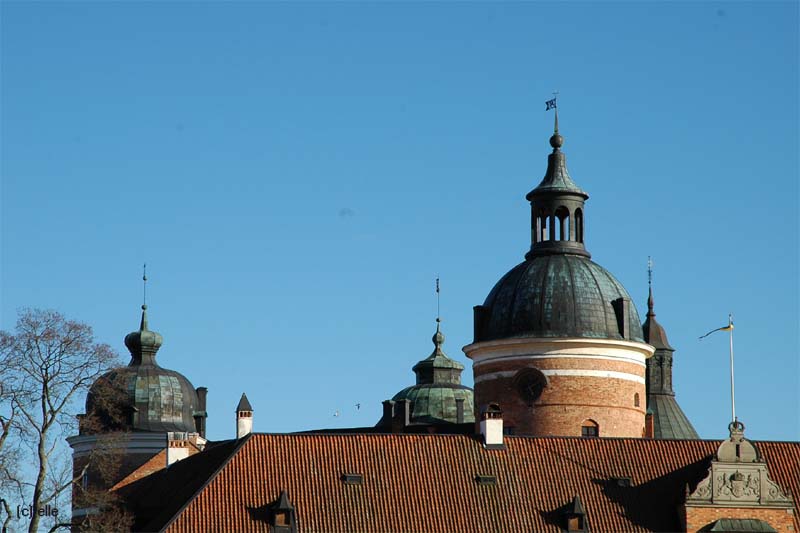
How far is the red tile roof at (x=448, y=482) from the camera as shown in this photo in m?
64.1

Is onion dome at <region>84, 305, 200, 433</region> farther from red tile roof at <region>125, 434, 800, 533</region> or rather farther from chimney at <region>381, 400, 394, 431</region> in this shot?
red tile roof at <region>125, 434, 800, 533</region>

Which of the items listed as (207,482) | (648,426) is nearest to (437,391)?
(648,426)

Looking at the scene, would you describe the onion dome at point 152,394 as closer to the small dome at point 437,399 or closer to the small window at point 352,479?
the small dome at point 437,399

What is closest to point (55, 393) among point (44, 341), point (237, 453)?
point (44, 341)

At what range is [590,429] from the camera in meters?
78.0

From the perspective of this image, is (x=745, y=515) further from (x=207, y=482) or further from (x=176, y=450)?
(x=176, y=450)

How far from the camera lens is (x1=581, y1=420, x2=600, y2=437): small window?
77.9 metres

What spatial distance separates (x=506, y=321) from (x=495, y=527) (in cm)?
1612

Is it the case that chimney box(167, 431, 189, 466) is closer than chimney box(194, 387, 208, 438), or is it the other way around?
chimney box(167, 431, 189, 466)

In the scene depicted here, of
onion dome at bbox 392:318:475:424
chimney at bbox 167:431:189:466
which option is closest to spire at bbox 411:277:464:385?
onion dome at bbox 392:318:475:424

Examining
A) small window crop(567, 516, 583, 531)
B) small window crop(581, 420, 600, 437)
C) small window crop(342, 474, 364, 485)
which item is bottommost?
small window crop(567, 516, 583, 531)

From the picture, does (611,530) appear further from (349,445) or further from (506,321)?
(506,321)

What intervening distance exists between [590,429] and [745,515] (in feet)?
42.8

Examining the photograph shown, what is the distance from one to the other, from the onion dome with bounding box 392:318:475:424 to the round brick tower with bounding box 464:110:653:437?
13.0 m
